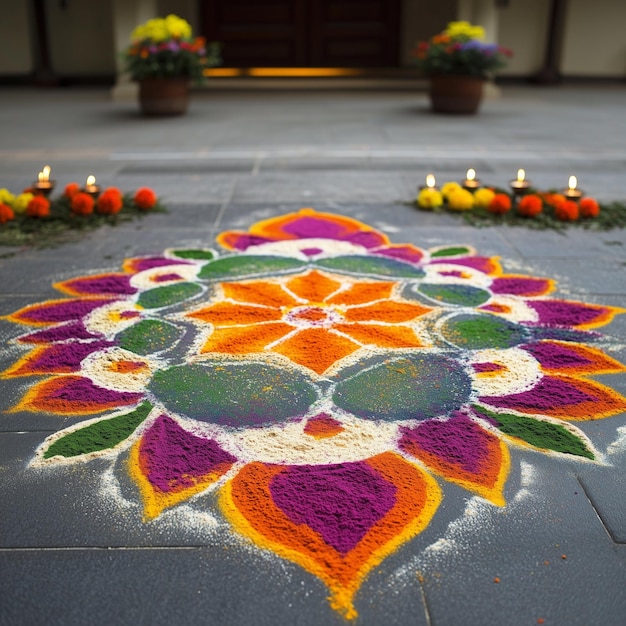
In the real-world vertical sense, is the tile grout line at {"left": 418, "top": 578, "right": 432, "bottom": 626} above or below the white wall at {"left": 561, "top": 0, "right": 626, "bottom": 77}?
below

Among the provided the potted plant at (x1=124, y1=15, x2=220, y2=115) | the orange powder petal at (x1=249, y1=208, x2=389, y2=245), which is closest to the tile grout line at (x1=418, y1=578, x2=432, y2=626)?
the orange powder petal at (x1=249, y1=208, x2=389, y2=245)

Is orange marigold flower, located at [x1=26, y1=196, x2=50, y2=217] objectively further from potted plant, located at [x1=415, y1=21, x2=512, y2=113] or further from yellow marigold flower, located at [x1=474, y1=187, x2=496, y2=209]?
potted plant, located at [x1=415, y1=21, x2=512, y2=113]

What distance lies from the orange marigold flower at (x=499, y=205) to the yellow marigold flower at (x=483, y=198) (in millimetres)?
42

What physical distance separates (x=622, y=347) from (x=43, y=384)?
1603mm

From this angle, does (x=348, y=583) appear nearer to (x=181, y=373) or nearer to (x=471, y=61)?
(x=181, y=373)

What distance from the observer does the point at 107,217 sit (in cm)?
347

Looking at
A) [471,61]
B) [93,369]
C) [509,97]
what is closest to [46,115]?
[471,61]

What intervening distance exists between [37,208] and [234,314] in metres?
1.56

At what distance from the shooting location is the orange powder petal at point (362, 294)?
2422 mm

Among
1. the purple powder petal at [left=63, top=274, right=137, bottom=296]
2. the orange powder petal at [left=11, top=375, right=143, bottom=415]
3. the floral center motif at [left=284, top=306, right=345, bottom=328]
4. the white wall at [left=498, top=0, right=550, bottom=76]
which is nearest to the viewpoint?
the orange powder petal at [left=11, top=375, right=143, bottom=415]

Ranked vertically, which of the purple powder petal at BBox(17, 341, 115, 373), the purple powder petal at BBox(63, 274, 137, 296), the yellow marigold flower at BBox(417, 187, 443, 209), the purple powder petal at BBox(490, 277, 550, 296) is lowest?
the purple powder petal at BBox(17, 341, 115, 373)

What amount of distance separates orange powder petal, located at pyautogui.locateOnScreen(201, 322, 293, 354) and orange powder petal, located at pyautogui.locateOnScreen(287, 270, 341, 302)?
26cm

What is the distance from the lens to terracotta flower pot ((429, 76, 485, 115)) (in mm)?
6910

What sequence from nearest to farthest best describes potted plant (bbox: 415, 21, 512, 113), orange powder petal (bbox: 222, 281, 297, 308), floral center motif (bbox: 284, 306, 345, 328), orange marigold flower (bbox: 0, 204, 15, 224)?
floral center motif (bbox: 284, 306, 345, 328)
orange powder petal (bbox: 222, 281, 297, 308)
orange marigold flower (bbox: 0, 204, 15, 224)
potted plant (bbox: 415, 21, 512, 113)
